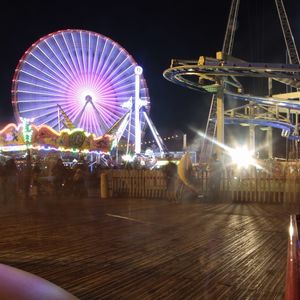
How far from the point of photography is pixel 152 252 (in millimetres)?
6402

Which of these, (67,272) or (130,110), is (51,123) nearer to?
(130,110)

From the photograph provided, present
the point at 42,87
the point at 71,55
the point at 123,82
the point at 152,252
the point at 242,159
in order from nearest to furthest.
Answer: the point at 152,252
the point at 242,159
the point at 42,87
the point at 71,55
the point at 123,82

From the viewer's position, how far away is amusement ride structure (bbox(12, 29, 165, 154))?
1346 inches

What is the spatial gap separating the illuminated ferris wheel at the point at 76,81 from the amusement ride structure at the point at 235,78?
759cm

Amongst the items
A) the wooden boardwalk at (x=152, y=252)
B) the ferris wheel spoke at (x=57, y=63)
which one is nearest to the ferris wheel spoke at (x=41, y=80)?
the ferris wheel spoke at (x=57, y=63)

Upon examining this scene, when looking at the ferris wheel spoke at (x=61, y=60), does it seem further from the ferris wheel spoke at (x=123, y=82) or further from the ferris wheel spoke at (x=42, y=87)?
the ferris wheel spoke at (x=123, y=82)

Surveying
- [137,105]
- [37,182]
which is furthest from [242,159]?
[37,182]

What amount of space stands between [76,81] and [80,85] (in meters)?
0.43

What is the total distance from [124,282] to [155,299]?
63 cm

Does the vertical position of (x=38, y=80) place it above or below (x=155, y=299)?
above

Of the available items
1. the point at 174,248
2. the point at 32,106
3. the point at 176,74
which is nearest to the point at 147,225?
the point at 174,248

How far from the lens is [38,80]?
34656 mm

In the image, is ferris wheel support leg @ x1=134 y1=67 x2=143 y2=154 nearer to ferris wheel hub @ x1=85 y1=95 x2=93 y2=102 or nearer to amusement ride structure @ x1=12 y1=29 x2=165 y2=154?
amusement ride structure @ x1=12 y1=29 x2=165 y2=154

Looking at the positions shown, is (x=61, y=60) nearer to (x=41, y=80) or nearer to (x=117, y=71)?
(x=41, y=80)
